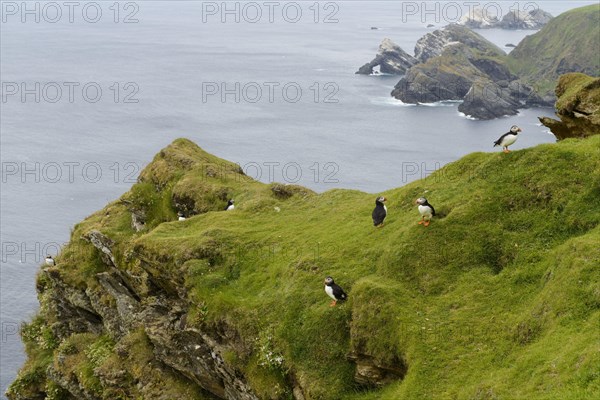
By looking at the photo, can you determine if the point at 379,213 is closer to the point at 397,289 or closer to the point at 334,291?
the point at 397,289

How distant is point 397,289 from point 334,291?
2453 millimetres

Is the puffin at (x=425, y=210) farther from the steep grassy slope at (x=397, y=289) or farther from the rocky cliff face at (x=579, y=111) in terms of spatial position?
the rocky cliff face at (x=579, y=111)

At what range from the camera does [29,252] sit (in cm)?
9900

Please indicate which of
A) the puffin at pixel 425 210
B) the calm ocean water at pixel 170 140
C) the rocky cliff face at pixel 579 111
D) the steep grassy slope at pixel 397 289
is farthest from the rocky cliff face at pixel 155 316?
the calm ocean water at pixel 170 140

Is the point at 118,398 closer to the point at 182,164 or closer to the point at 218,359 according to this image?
the point at 218,359

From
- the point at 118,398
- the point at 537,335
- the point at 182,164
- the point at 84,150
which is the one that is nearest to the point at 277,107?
the point at 84,150

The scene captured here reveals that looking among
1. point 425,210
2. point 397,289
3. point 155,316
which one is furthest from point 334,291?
point 155,316

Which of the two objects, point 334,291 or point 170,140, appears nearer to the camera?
point 334,291

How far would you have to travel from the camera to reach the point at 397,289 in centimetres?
2633

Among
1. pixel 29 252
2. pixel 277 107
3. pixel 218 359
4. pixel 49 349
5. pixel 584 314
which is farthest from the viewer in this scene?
pixel 277 107

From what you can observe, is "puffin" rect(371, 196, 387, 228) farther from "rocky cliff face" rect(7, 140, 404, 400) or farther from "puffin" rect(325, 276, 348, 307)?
"rocky cliff face" rect(7, 140, 404, 400)

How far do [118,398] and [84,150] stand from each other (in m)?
119

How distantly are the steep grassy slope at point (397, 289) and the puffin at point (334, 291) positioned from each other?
40 cm

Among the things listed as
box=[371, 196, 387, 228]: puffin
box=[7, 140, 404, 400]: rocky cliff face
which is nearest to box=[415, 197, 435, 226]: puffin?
box=[371, 196, 387, 228]: puffin
